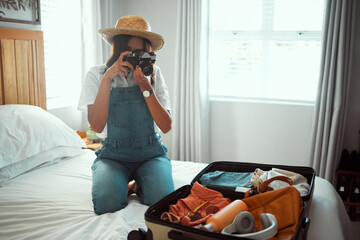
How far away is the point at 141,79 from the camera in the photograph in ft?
5.35

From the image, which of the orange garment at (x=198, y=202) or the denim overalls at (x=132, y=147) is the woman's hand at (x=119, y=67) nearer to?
the denim overalls at (x=132, y=147)

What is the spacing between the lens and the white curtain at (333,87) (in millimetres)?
2484

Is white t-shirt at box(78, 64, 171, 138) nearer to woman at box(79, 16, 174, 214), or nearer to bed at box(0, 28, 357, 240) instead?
woman at box(79, 16, 174, 214)

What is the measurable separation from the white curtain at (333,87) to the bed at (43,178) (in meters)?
1.00

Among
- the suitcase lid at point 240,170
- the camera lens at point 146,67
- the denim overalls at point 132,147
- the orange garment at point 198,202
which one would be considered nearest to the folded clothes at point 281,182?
the suitcase lid at point 240,170

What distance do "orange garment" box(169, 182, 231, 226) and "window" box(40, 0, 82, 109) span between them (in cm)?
186

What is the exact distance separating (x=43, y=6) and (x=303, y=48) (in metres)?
2.17

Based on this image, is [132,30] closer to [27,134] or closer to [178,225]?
[27,134]

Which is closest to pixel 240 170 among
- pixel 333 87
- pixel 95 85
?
pixel 95 85

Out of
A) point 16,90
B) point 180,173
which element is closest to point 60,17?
point 16,90

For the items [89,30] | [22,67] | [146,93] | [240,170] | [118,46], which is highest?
[89,30]

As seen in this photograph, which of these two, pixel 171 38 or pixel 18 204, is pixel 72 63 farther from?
pixel 18 204

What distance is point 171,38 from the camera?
319 centimetres

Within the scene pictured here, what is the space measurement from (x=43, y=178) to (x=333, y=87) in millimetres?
2179
